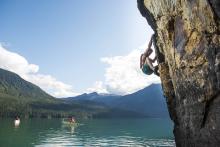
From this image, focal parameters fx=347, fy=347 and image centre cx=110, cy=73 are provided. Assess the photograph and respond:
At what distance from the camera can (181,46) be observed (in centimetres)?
2009

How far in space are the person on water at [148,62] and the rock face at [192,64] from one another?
6.65ft

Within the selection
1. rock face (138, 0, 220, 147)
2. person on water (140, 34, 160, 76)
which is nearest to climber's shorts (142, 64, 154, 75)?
person on water (140, 34, 160, 76)

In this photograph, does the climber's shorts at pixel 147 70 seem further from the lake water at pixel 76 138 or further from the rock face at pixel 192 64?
the lake water at pixel 76 138

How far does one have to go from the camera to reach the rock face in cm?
1759

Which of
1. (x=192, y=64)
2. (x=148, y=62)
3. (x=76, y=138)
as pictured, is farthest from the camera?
(x=76, y=138)

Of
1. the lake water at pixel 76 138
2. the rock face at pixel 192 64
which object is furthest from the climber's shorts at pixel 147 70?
the lake water at pixel 76 138

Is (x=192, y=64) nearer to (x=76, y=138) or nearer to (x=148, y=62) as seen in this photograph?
(x=148, y=62)

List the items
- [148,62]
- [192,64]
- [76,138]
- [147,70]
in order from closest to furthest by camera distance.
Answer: [192,64] → [148,62] → [147,70] → [76,138]

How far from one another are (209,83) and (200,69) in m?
0.98

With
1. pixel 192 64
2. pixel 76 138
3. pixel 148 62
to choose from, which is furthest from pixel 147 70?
pixel 76 138

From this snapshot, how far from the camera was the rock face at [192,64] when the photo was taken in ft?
57.7

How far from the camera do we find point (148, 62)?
25.6 m

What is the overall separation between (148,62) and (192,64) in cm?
670

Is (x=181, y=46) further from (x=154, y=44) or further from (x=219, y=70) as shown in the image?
(x=154, y=44)
